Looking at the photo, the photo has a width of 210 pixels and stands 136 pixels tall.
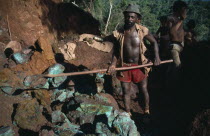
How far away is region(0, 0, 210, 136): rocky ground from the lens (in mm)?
2603

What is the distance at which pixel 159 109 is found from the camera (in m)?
3.54

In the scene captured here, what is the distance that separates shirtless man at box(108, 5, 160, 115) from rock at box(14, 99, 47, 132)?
63.3 inches

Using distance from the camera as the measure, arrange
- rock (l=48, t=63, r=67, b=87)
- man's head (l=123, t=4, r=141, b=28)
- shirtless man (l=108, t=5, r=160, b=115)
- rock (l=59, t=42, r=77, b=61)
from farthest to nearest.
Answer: rock (l=59, t=42, r=77, b=61) < rock (l=48, t=63, r=67, b=87) < shirtless man (l=108, t=5, r=160, b=115) < man's head (l=123, t=4, r=141, b=28)

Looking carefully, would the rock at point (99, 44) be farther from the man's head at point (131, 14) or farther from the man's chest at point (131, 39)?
the man's head at point (131, 14)

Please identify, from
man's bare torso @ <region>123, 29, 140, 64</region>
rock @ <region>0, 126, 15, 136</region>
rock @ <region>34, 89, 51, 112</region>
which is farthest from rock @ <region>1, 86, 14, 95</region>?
man's bare torso @ <region>123, 29, 140, 64</region>

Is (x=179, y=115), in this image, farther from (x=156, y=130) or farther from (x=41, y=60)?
(x=41, y=60)

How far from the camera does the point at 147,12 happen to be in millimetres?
32750

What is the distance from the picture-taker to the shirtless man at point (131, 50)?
2.75 metres

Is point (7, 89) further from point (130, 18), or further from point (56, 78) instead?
point (130, 18)

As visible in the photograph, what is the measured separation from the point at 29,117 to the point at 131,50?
2.24m

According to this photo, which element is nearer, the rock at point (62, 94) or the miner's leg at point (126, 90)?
the miner's leg at point (126, 90)

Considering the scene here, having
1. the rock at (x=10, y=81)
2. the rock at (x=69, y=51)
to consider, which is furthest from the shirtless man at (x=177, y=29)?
the rock at (x=10, y=81)

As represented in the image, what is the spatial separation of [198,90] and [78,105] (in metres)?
2.25

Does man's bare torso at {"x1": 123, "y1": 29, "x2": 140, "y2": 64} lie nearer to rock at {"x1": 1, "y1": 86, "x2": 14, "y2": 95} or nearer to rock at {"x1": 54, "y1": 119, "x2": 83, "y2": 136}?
rock at {"x1": 54, "y1": 119, "x2": 83, "y2": 136}
